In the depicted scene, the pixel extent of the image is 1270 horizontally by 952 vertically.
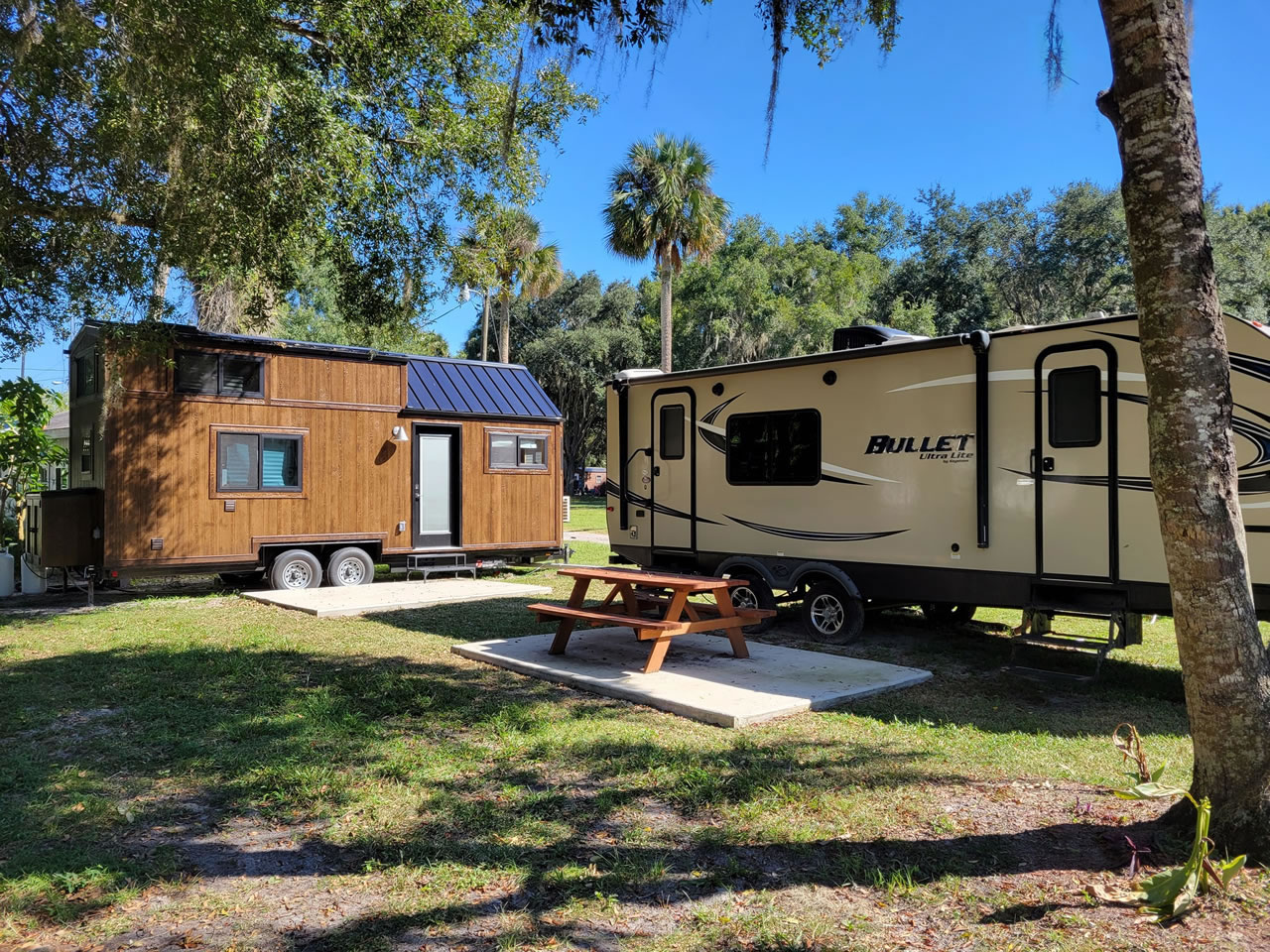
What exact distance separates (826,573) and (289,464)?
7.23 metres

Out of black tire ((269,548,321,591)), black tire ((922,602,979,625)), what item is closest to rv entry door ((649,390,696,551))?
black tire ((922,602,979,625))

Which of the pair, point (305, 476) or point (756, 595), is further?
point (305, 476)

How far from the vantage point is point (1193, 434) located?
3.33 meters

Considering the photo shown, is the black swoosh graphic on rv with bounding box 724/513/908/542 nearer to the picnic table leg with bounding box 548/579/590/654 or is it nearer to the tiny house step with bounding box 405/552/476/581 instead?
the picnic table leg with bounding box 548/579/590/654

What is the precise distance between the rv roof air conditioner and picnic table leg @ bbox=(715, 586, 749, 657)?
293cm

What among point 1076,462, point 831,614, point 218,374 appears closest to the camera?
point 1076,462

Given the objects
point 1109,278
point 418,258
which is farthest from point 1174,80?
point 1109,278

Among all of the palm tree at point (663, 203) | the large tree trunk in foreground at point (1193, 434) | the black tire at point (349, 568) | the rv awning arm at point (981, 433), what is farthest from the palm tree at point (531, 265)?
the large tree trunk in foreground at point (1193, 434)

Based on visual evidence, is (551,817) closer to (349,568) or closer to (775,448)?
(775,448)

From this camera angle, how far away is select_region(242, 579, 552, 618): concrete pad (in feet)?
33.9

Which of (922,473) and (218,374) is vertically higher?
(218,374)

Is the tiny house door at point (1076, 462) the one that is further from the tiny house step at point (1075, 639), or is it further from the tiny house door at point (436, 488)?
the tiny house door at point (436, 488)

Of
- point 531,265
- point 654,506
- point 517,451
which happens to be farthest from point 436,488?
point 531,265

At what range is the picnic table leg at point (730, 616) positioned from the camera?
7371mm
